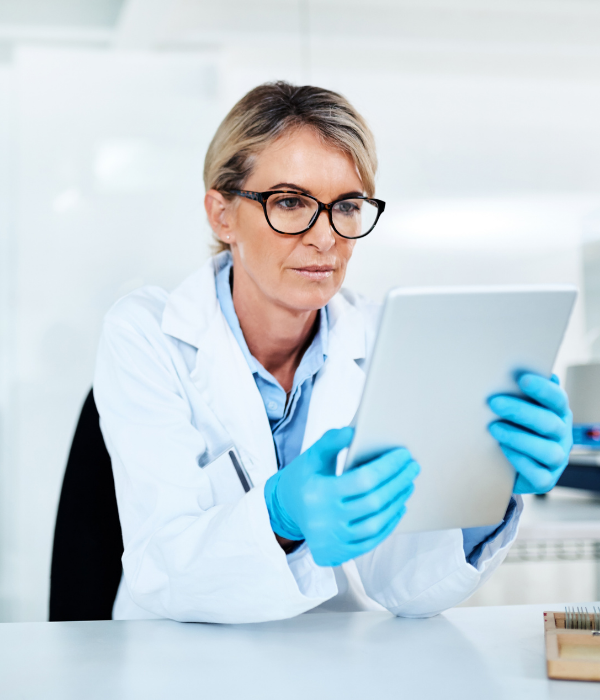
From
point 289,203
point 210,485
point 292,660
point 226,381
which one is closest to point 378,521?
point 292,660

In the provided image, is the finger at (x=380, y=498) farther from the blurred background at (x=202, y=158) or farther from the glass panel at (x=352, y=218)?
the blurred background at (x=202, y=158)

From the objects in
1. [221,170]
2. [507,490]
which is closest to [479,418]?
[507,490]

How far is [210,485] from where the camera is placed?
3.20 feet

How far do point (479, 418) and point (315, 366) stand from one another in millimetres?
516

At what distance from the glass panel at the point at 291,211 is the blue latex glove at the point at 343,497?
43 centimetres

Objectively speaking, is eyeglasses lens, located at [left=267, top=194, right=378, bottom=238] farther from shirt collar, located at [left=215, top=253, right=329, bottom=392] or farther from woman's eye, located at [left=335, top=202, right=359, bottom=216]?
shirt collar, located at [left=215, top=253, right=329, bottom=392]

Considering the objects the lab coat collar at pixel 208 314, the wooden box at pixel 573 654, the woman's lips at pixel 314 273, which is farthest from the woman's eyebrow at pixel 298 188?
the wooden box at pixel 573 654

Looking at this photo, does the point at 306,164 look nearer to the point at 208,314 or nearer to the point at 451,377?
the point at 208,314

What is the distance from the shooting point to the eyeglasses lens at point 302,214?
1.11 m

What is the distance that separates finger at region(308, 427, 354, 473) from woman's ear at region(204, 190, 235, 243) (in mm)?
575

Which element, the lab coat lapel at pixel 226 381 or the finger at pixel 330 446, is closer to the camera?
the finger at pixel 330 446

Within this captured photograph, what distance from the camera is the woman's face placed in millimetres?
1101

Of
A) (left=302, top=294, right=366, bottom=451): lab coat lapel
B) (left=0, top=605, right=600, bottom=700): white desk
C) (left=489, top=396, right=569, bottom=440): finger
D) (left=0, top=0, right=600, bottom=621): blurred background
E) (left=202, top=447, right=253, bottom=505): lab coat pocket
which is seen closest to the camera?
(left=0, top=605, right=600, bottom=700): white desk

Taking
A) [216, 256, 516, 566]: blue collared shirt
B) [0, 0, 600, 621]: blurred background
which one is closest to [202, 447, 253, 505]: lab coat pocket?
[216, 256, 516, 566]: blue collared shirt
